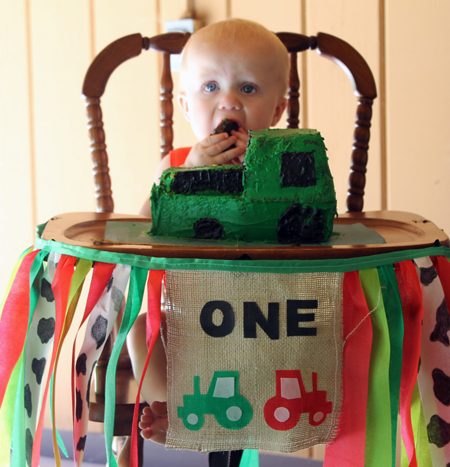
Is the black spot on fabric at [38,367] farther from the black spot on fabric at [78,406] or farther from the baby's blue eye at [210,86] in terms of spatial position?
the baby's blue eye at [210,86]

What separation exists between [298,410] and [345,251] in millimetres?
170

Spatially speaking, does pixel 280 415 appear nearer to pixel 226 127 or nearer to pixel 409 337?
pixel 409 337

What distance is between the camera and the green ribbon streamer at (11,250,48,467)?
0.87 m

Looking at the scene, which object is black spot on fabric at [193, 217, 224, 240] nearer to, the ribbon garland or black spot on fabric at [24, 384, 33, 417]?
the ribbon garland

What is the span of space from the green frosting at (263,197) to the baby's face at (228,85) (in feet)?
0.81

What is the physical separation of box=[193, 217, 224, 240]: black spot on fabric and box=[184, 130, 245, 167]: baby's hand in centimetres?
19

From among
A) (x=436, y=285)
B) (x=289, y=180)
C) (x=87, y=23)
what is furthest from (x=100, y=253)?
(x=87, y=23)

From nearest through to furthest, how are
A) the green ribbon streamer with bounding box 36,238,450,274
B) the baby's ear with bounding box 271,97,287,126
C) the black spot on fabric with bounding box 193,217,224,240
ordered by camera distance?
the green ribbon streamer with bounding box 36,238,450,274, the black spot on fabric with bounding box 193,217,224,240, the baby's ear with bounding box 271,97,287,126

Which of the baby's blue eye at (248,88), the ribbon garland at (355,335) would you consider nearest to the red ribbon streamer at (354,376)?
the ribbon garland at (355,335)

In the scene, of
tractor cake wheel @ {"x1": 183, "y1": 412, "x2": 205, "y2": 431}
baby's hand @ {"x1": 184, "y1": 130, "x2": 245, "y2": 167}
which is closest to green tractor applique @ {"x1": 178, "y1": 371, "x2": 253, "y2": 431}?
tractor cake wheel @ {"x1": 183, "y1": 412, "x2": 205, "y2": 431}

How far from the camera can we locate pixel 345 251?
826mm

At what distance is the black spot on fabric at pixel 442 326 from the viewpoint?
0.86 meters

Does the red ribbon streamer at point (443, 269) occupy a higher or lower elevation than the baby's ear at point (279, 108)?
lower

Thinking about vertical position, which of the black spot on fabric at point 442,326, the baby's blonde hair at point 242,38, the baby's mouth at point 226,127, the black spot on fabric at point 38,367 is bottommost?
the black spot on fabric at point 38,367
